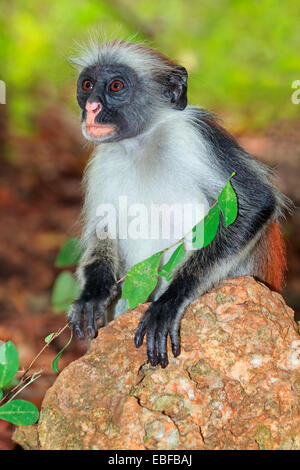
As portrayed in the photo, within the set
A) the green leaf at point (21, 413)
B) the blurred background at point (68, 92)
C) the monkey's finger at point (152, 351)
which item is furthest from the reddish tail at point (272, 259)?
the blurred background at point (68, 92)

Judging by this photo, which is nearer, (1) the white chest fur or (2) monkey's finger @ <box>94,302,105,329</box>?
(2) monkey's finger @ <box>94,302,105,329</box>

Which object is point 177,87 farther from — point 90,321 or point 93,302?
point 90,321

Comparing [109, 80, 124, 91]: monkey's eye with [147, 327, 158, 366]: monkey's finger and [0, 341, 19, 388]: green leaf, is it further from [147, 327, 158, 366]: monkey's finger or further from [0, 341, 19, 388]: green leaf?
[0, 341, 19, 388]: green leaf

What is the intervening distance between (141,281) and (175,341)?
432 mm

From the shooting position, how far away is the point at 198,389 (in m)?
3.75

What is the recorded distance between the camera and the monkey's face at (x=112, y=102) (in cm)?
466

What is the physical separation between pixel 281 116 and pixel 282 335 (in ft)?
34.0

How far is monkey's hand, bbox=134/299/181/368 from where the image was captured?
3.88 meters

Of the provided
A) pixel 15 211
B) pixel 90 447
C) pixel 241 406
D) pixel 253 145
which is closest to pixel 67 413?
pixel 90 447

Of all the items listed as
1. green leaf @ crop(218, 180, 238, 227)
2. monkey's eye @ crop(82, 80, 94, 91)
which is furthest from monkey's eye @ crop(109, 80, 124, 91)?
green leaf @ crop(218, 180, 238, 227)

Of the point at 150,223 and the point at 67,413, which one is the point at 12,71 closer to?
the point at 150,223

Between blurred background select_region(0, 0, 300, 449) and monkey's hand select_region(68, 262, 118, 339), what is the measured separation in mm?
4065

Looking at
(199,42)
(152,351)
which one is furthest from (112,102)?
(199,42)

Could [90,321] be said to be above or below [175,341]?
below
